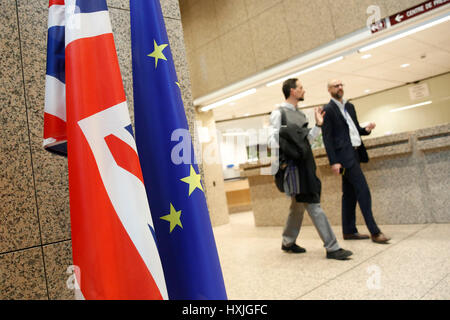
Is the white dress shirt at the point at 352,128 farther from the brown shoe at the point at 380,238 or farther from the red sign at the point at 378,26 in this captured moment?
the red sign at the point at 378,26

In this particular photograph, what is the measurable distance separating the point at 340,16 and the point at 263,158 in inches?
93.5

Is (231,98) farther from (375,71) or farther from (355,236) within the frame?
(355,236)

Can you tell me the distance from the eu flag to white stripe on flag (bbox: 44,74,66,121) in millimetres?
243

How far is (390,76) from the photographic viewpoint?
8.47 meters

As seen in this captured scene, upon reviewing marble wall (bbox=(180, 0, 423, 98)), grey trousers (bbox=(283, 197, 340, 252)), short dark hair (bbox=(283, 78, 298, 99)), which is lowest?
grey trousers (bbox=(283, 197, 340, 252))

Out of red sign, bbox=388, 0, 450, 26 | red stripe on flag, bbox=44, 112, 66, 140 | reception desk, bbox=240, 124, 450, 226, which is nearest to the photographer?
red stripe on flag, bbox=44, 112, 66, 140

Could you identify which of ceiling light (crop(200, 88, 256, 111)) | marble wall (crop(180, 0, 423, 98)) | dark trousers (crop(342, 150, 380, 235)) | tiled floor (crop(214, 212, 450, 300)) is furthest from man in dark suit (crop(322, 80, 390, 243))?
ceiling light (crop(200, 88, 256, 111))

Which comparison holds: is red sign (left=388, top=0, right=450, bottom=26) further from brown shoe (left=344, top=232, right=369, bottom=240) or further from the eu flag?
the eu flag

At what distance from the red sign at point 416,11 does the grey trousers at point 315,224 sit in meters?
2.89

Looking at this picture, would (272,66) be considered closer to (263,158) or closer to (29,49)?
(263,158)

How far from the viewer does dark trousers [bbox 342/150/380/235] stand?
3.40 m

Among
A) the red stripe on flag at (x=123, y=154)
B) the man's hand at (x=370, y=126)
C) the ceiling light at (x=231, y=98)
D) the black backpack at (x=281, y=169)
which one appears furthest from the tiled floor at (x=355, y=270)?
the ceiling light at (x=231, y=98)

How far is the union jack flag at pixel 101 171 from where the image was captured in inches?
34.6
